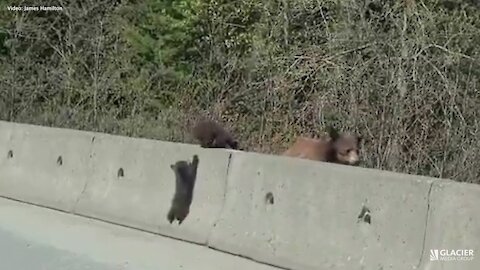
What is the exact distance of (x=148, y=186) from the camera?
9391 millimetres

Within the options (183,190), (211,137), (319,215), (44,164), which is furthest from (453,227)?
(44,164)

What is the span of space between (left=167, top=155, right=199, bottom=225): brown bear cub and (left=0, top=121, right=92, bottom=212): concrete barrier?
1.86 meters

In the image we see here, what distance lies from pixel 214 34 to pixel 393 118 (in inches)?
291

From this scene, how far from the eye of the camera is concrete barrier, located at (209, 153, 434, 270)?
6.41m

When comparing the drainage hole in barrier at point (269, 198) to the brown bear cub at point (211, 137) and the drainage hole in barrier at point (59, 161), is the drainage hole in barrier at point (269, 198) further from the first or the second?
the drainage hole in barrier at point (59, 161)

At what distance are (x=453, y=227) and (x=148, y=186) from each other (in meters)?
4.09

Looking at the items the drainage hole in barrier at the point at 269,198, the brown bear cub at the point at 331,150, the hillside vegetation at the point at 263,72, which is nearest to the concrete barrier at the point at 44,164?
the hillside vegetation at the point at 263,72

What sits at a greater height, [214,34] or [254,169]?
[214,34]

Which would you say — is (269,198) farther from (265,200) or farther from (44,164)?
(44,164)

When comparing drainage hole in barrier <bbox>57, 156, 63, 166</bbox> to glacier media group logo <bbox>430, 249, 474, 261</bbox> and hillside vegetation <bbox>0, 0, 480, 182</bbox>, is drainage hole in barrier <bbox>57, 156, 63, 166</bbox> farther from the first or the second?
glacier media group logo <bbox>430, 249, 474, 261</bbox>

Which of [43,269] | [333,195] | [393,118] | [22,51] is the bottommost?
[43,269]

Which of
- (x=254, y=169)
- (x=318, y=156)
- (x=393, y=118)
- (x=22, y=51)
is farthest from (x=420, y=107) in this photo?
(x=22, y=51)

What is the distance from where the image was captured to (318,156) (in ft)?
28.7

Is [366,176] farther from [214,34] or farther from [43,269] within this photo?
[214,34]
